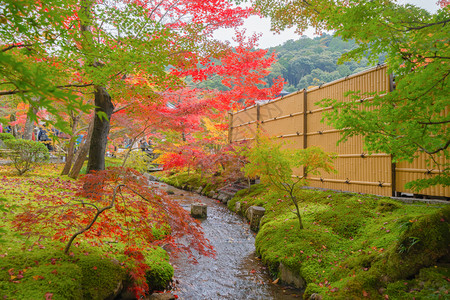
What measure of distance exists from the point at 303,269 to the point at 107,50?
4.48m

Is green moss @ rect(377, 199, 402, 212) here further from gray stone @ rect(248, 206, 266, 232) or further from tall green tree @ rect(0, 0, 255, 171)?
tall green tree @ rect(0, 0, 255, 171)

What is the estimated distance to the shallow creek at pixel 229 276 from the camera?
3828mm

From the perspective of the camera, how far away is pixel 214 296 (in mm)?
3775

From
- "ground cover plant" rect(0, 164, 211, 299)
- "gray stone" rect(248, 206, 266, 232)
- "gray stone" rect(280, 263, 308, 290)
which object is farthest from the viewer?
"gray stone" rect(248, 206, 266, 232)

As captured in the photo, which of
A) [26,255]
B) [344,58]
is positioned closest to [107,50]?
[26,255]

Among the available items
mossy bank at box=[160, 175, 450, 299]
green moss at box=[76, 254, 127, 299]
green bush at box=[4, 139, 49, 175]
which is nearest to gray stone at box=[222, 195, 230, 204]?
mossy bank at box=[160, 175, 450, 299]

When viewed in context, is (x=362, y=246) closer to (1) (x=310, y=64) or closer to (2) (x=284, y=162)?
(2) (x=284, y=162)

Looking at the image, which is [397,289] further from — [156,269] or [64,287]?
[64,287]

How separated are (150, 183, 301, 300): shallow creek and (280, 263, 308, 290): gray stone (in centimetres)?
12

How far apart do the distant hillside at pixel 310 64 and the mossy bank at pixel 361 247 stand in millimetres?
21889

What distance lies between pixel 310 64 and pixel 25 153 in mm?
28013

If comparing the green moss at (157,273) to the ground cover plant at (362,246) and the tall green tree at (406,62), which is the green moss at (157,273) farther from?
the tall green tree at (406,62)

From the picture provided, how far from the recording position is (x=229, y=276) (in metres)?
4.41

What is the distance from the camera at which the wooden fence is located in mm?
5438
